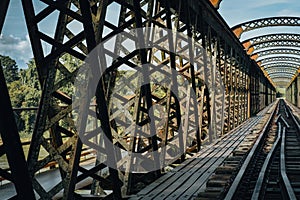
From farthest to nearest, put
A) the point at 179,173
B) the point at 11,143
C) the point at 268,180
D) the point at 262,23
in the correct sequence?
1. the point at 262,23
2. the point at 268,180
3. the point at 179,173
4. the point at 11,143

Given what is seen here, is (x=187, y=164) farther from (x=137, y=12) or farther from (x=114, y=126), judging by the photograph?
(x=137, y=12)

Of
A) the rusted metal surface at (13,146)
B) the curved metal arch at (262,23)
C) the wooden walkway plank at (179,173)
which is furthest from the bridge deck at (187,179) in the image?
the curved metal arch at (262,23)

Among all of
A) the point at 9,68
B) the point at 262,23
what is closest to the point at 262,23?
the point at 262,23

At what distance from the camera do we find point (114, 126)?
634 cm

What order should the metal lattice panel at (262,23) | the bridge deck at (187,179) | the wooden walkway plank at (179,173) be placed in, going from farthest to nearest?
the metal lattice panel at (262,23) < the wooden walkway plank at (179,173) < the bridge deck at (187,179)

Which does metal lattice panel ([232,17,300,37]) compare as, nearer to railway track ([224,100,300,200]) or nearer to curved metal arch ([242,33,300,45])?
curved metal arch ([242,33,300,45])

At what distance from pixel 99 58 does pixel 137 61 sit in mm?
1749

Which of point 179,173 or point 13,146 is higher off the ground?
point 13,146

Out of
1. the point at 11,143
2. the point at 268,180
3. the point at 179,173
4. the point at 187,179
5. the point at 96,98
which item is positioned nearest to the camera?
the point at 11,143

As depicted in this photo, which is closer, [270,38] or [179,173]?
[179,173]

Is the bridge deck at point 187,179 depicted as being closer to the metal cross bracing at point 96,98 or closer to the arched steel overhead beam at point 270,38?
the metal cross bracing at point 96,98

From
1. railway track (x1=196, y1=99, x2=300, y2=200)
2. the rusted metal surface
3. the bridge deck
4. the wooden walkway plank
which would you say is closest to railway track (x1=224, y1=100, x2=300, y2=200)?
railway track (x1=196, y1=99, x2=300, y2=200)

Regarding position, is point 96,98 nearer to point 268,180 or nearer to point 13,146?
point 13,146

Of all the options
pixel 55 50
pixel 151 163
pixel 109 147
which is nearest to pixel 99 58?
pixel 55 50
